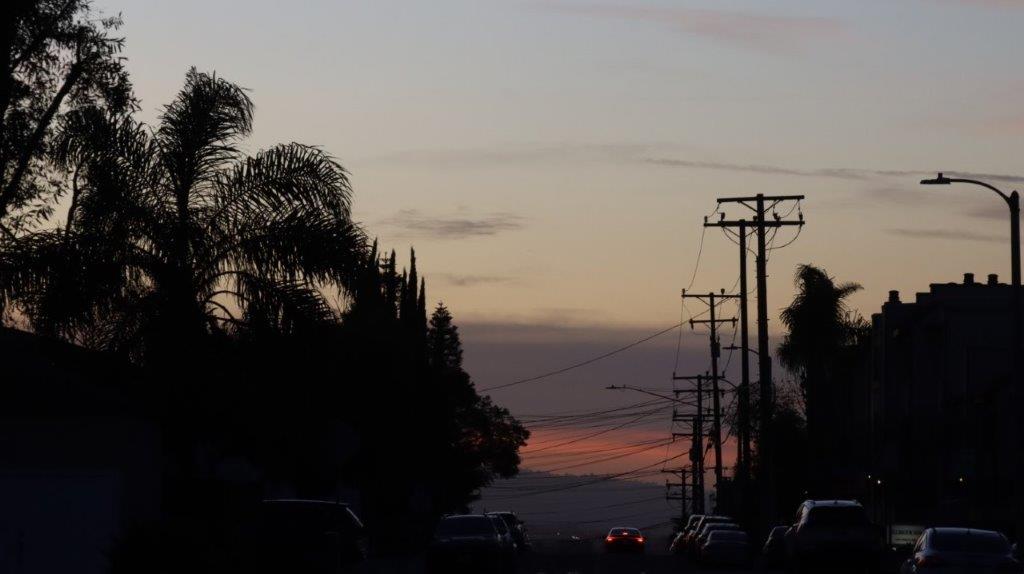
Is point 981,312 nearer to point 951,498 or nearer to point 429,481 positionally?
point 951,498

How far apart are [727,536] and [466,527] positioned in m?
13.0

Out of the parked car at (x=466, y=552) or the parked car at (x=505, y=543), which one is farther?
the parked car at (x=505, y=543)

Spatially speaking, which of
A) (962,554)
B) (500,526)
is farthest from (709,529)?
(962,554)

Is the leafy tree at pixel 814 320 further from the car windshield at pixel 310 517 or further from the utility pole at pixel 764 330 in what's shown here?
the car windshield at pixel 310 517

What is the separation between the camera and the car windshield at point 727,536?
45425mm

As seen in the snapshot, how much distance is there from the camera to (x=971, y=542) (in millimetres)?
26047

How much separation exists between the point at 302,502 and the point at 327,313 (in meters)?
3.36

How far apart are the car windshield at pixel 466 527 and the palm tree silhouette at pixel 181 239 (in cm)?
912

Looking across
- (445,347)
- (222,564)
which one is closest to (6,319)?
(222,564)

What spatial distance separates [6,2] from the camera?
32.0 m

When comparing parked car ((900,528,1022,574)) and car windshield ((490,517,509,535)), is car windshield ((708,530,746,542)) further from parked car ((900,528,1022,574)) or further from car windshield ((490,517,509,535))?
parked car ((900,528,1022,574))

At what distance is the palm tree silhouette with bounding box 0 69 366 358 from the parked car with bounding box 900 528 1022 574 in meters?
10.9

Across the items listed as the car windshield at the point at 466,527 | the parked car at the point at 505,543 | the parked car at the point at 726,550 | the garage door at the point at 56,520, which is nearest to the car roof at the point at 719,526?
the parked car at the point at 726,550

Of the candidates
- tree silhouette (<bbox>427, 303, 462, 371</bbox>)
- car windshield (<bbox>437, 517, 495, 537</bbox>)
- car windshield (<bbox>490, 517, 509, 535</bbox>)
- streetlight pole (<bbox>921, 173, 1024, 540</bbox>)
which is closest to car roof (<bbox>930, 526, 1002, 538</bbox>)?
streetlight pole (<bbox>921, 173, 1024, 540</bbox>)
